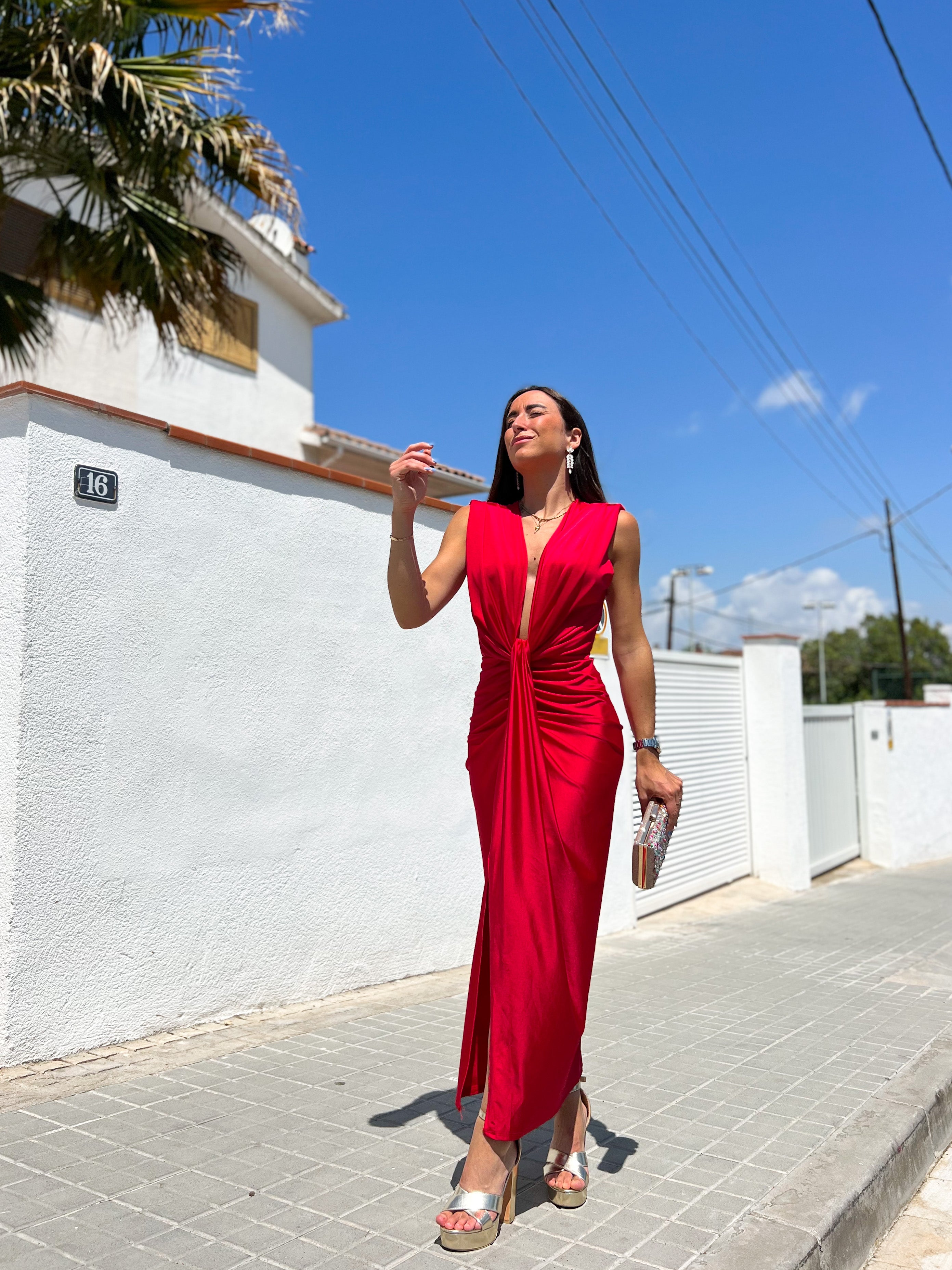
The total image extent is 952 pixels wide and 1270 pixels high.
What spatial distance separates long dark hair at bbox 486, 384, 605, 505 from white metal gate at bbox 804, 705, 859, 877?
28.6 ft

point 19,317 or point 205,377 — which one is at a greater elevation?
point 205,377

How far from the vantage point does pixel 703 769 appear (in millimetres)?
9727

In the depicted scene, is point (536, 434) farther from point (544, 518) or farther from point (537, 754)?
point (537, 754)

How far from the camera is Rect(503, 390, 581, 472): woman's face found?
305cm

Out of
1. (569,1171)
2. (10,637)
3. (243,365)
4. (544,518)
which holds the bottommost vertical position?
(569,1171)

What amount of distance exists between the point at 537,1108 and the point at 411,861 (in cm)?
311

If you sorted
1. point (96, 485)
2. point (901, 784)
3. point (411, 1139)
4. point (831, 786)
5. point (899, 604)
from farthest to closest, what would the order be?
point (899, 604) → point (901, 784) → point (831, 786) → point (96, 485) → point (411, 1139)

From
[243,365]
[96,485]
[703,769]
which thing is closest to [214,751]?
[96,485]

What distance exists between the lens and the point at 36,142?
20.1 ft

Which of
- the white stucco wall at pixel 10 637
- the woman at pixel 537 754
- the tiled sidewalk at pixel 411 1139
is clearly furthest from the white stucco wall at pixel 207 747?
the woman at pixel 537 754

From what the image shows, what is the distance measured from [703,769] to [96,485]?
6782mm

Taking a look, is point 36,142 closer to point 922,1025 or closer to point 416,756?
point 416,756

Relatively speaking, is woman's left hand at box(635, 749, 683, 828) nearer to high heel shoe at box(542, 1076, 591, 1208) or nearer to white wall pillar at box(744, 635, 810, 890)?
high heel shoe at box(542, 1076, 591, 1208)

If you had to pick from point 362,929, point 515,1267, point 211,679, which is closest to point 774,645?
point 362,929
